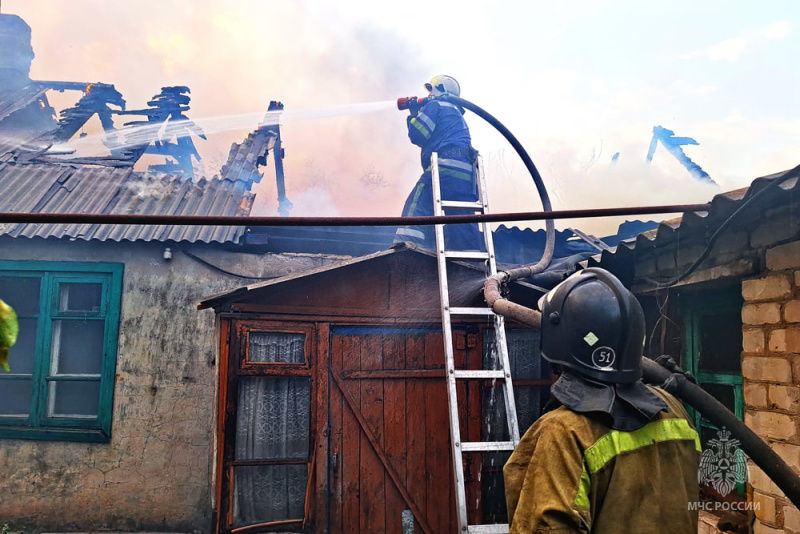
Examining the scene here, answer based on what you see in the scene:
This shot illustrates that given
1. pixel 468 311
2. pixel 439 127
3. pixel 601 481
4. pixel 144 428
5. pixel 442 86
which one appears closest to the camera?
pixel 601 481

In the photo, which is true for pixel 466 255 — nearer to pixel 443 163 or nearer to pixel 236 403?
pixel 443 163

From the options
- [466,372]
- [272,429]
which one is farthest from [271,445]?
[466,372]

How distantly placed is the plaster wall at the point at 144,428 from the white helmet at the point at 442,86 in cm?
320

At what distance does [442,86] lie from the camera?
6695mm

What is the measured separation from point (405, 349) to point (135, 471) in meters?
3.55

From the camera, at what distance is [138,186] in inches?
297

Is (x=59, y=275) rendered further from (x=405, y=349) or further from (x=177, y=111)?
(x=177, y=111)

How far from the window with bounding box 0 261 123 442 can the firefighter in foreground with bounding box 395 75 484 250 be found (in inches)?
145

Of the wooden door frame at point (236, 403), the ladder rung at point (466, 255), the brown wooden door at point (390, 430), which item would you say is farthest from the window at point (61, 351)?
the ladder rung at point (466, 255)

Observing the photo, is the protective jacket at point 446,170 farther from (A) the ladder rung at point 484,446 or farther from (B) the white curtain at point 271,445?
(A) the ladder rung at point 484,446

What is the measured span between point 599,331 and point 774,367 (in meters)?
1.86

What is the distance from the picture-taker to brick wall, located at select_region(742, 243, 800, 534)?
9.77 ft

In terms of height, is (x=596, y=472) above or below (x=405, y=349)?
below

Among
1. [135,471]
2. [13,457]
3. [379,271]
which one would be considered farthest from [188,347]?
[379,271]
